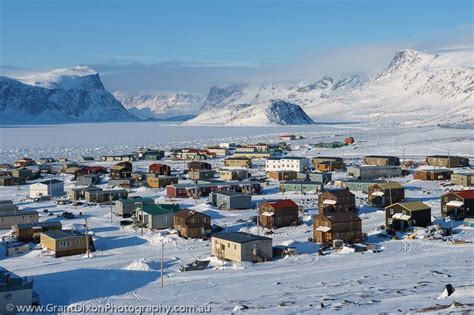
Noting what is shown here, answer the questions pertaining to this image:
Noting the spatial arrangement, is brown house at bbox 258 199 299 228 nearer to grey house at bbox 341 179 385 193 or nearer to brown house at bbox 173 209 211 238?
brown house at bbox 173 209 211 238

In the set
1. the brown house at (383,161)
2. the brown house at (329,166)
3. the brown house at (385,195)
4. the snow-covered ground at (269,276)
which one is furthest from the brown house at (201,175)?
the snow-covered ground at (269,276)

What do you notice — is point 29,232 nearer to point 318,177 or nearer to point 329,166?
point 318,177

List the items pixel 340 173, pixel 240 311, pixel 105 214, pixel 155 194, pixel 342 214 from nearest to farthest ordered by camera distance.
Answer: pixel 240 311
pixel 342 214
pixel 105 214
pixel 155 194
pixel 340 173

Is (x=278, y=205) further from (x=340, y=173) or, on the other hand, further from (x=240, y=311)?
(x=340, y=173)

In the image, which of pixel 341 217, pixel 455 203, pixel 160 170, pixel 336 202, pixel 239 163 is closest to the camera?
pixel 341 217

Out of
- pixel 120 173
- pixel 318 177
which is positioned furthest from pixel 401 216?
pixel 120 173

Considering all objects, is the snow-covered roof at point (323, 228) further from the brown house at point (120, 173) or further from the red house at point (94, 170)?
the red house at point (94, 170)

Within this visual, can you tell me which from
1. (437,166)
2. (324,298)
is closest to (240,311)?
(324,298)
